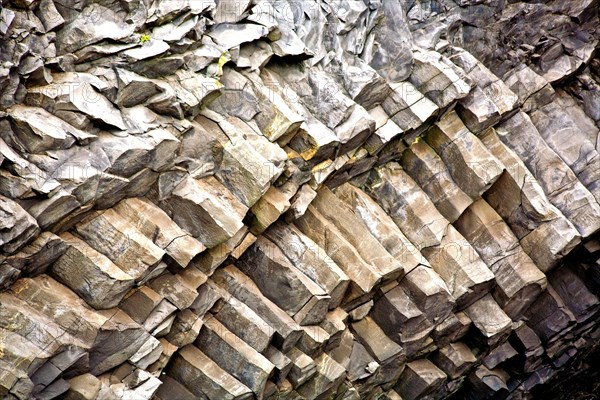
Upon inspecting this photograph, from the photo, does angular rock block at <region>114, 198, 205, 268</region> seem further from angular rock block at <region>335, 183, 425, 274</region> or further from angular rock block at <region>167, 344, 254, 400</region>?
angular rock block at <region>335, 183, 425, 274</region>

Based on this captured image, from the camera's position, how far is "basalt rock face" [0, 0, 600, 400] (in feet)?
62.0

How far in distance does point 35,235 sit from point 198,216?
374 centimetres

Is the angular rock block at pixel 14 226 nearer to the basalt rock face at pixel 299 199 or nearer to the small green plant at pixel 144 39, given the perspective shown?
the basalt rock face at pixel 299 199

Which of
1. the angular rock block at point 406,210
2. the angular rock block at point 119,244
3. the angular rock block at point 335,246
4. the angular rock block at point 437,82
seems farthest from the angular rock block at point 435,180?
the angular rock block at point 119,244

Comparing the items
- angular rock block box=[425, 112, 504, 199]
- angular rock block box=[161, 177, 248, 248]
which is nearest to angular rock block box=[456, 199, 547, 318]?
angular rock block box=[425, 112, 504, 199]

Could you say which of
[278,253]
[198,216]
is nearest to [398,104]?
[278,253]

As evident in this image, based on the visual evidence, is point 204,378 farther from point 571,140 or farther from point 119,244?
point 571,140

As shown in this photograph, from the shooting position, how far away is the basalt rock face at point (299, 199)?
1891cm

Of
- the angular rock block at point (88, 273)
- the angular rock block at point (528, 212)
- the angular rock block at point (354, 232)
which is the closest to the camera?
the angular rock block at point (88, 273)

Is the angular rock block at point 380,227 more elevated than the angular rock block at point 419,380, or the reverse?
the angular rock block at point 380,227

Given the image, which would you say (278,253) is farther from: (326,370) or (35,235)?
(35,235)

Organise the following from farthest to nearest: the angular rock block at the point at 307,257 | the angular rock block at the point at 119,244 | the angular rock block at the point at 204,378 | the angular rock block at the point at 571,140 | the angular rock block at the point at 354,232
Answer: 1. the angular rock block at the point at 571,140
2. the angular rock block at the point at 354,232
3. the angular rock block at the point at 307,257
4. the angular rock block at the point at 204,378
5. the angular rock block at the point at 119,244

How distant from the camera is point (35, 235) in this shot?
59.8ft

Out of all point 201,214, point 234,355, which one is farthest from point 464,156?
point 234,355
